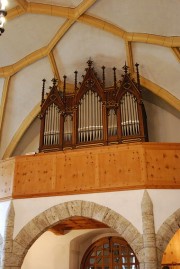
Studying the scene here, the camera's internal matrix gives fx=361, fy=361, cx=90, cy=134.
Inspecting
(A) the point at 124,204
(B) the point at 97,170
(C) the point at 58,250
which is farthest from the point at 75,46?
(C) the point at 58,250

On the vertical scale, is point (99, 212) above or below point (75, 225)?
below

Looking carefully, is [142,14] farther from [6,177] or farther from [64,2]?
[6,177]

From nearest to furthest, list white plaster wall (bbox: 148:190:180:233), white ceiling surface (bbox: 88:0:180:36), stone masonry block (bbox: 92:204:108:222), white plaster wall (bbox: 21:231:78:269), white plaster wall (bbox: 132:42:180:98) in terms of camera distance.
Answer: white plaster wall (bbox: 148:190:180:233) < stone masonry block (bbox: 92:204:108:222) < white ceiling surface (bbox: 88:0:180:36) < white plaster wall (bbox: 132:42:180:98) < white plaster wall (bbox: 21:231:78:269)

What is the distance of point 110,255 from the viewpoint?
415 inches

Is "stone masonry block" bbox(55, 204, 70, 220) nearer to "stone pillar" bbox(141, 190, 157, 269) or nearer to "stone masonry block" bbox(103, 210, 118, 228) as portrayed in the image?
"stone masonry block" bbox(103, 210, 118, 228)

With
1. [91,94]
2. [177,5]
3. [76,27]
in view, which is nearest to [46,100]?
[91,94]

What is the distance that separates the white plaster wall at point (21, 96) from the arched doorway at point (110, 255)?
161 inches

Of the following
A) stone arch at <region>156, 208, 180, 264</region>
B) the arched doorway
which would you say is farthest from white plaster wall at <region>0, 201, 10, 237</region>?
the arched doorway

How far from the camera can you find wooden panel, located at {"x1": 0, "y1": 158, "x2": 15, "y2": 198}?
816 cm

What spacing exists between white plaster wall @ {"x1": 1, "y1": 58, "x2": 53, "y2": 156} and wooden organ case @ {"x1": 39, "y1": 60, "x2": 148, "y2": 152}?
1.09m

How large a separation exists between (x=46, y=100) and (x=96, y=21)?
2467 mm

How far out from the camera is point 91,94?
9.62 m

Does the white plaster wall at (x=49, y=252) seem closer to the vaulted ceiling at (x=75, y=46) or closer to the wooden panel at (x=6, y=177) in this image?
the wooden panel at (x=6, y=177)

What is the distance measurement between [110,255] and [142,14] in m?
6.71
